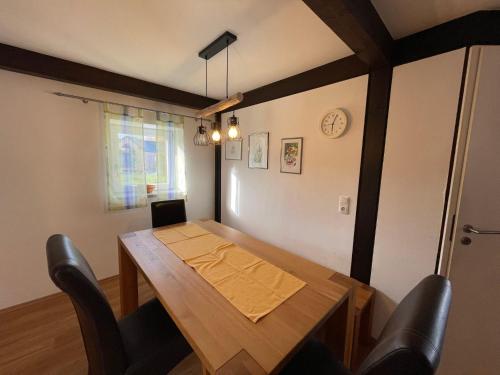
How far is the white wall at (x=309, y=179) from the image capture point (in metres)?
1.75

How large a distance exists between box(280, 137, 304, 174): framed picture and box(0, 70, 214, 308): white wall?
1.82 m

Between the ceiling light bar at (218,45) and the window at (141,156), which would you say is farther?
the window at (141,156)

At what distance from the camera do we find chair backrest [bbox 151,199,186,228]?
6.98 feet

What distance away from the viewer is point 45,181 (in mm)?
1993

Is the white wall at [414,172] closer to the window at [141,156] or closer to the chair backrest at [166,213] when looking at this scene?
the chair backrest at [166,213]

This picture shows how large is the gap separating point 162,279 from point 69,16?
1.73 meters

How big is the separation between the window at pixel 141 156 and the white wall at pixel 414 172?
2389 millimetres

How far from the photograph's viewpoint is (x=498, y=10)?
3.73ft

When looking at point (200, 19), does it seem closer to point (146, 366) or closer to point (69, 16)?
point (69, 16)

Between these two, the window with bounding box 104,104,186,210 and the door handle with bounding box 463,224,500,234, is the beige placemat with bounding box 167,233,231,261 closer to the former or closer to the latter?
the window with bounding box 104,104,186,210

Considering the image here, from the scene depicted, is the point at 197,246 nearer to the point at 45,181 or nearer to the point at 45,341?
the point at 45,341

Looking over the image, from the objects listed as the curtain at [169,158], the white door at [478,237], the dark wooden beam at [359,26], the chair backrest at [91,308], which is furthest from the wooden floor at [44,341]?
the dark wooden beam at [359,26]

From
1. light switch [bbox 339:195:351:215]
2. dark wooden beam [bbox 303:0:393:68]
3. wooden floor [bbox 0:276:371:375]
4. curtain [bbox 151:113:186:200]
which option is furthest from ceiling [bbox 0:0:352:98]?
wooden floor [bbox 0:276:371:375]

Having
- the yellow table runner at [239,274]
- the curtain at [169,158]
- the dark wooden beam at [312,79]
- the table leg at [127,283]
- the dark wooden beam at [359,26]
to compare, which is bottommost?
the table leg at [127,283]
